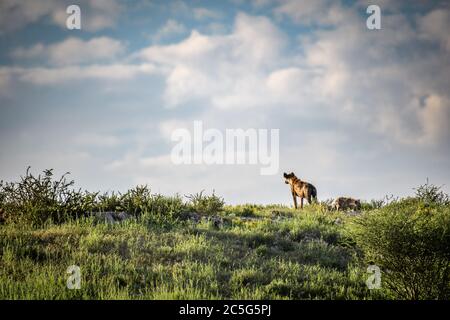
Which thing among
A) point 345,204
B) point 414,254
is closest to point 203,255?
point 414,254

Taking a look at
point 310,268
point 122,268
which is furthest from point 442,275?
point 122,268

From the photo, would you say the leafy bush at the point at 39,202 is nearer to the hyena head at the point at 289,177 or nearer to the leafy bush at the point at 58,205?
the leafy bush at the point at 58,205

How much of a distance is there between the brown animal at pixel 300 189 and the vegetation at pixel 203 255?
6678mm

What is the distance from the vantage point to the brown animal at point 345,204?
23.1 meters

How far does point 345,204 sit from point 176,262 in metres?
13.6

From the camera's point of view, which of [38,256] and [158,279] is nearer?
[158,279]

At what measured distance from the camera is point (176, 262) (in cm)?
1158

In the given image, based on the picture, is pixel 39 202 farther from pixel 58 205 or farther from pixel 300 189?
pixel 300 189

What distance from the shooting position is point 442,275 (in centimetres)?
1075

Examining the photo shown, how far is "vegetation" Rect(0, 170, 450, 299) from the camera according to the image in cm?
987

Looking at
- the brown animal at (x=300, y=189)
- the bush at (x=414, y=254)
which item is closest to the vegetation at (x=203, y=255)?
the bush at (x=414, y=254)
